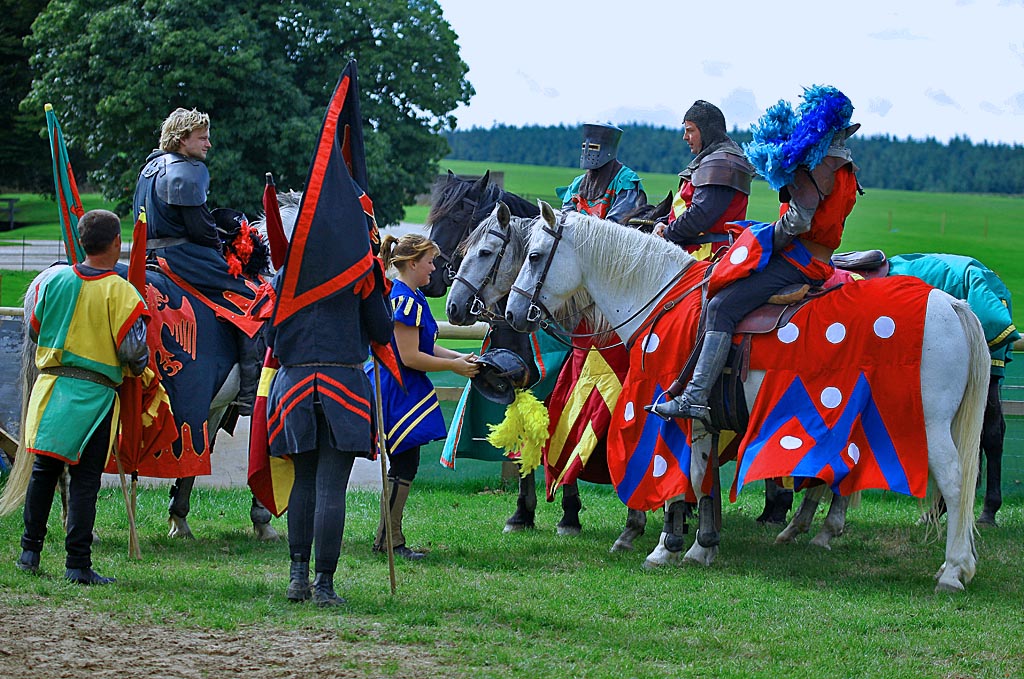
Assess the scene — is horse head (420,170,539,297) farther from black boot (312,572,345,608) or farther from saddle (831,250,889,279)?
black boot (312,572,345,608)

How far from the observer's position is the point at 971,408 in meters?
6.10

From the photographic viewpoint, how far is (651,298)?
22.3 ft

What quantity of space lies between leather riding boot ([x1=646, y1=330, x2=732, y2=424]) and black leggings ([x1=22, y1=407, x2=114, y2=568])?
293 cm

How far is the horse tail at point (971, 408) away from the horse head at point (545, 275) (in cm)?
214

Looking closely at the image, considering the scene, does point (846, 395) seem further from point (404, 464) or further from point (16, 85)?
point (16, 85)

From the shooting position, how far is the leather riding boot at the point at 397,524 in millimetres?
6656

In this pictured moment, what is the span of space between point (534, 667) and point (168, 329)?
3.55 meters

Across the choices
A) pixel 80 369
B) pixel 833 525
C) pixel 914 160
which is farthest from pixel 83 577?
pixel 914 160

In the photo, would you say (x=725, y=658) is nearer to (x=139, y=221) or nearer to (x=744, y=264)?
(x=744, y=264)

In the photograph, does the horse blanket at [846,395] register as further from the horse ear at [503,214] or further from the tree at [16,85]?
the tree at [16,85]

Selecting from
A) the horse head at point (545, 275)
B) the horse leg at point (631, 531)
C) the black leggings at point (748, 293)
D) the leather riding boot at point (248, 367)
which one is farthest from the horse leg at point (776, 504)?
the leather riding boot at point (248, 367)

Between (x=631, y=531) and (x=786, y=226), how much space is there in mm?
2241

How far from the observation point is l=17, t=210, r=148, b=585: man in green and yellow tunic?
5.70 m

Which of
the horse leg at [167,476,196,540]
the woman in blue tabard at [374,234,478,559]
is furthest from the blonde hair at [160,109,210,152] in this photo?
the horse leg at [167,476,196,540]
